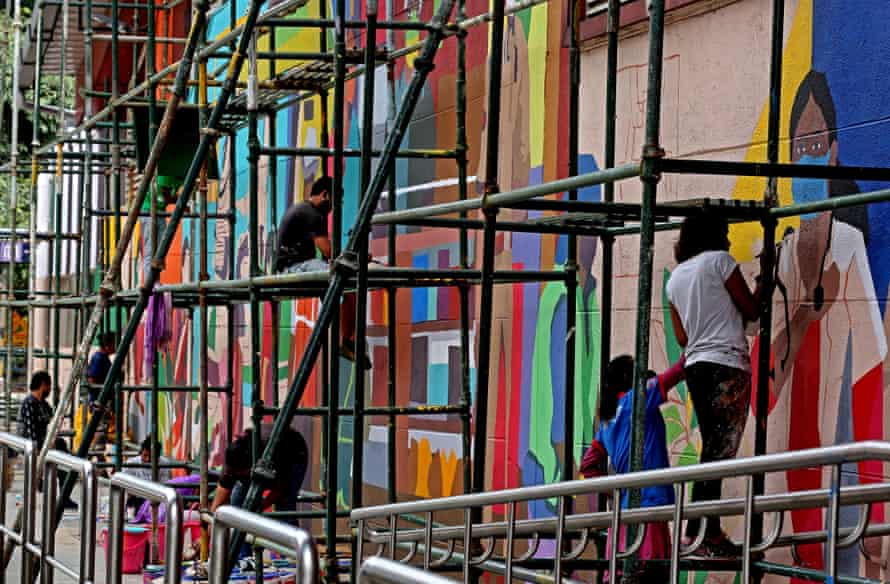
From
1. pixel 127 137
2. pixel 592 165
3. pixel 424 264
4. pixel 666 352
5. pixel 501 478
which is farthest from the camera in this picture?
pixel 127 137

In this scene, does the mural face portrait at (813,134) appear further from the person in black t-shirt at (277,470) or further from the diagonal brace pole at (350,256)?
the person in black t-shirt at (277,470)

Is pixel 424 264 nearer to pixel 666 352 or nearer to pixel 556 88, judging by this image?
pixel 556 88

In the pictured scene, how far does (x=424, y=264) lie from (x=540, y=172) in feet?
5.65

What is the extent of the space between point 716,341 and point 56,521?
10.5 feet

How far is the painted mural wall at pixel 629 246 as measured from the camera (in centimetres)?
668

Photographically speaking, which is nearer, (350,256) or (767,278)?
(767,278)

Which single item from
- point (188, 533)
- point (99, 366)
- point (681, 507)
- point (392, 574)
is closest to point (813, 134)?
point (681, 507)

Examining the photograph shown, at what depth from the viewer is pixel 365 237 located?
694 centimetres

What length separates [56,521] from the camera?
7.68 metres

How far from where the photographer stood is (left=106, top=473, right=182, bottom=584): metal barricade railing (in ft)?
17.3

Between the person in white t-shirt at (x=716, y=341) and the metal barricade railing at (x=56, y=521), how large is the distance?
8.09 feet

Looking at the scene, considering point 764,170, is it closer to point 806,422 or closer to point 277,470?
point 806,422

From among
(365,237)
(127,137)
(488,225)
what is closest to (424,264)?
(365,237)

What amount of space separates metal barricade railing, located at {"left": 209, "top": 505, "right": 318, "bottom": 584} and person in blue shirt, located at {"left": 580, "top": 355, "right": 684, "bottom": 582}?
2.41 m
